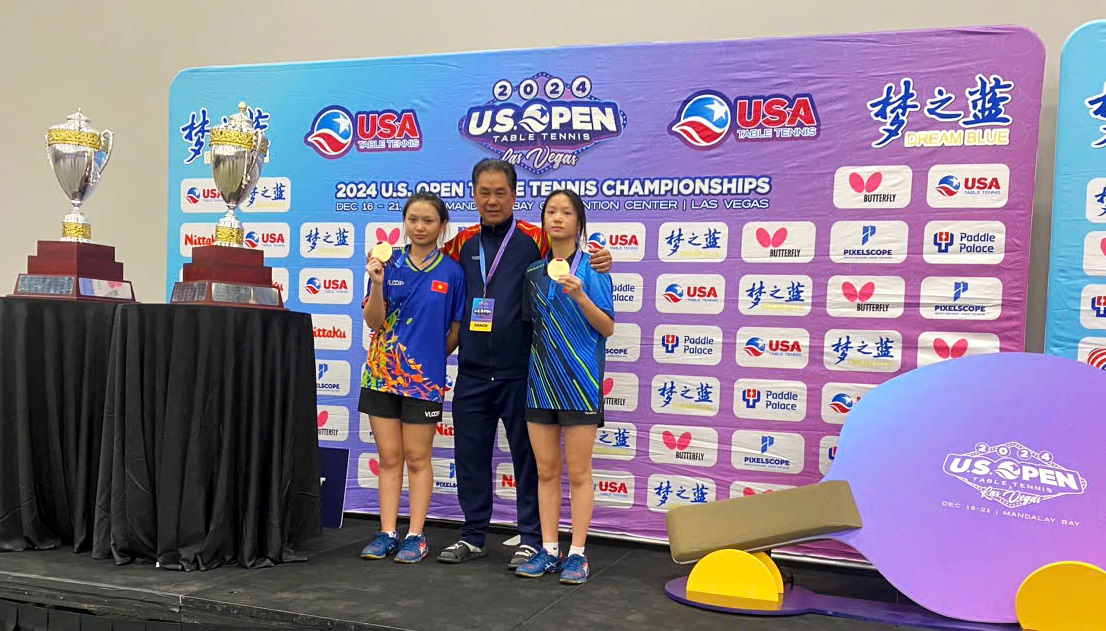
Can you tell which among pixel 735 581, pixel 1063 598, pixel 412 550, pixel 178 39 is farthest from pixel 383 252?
pixel 178 39

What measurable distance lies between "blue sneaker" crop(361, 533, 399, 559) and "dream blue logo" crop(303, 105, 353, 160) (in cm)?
192

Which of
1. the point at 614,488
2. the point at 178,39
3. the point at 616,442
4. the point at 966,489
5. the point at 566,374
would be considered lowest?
the point at 614,488

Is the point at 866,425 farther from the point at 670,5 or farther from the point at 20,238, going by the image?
the point at 20,238

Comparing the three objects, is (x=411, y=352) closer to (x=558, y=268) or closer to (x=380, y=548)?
(x=558, y=268)

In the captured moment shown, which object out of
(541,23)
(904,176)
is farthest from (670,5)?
(904,176)

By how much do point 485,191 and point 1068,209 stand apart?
2191mm

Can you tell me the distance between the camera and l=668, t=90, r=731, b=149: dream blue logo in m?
3.44

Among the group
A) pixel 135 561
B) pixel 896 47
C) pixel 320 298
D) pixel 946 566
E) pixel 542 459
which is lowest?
pixel 135 561

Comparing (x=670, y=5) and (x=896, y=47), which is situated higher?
(x=670, y=5)

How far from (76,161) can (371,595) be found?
206 centimetres

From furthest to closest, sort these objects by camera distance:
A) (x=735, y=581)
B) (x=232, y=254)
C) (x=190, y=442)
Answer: (x=232, y=254) < (x=190, y=442) < (x=735, y=581)

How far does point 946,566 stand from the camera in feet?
7.98

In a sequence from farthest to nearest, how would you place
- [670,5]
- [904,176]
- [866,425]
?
1. [670,5]
2. [904,176]
3. [866,425]

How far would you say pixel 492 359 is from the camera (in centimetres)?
296
